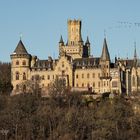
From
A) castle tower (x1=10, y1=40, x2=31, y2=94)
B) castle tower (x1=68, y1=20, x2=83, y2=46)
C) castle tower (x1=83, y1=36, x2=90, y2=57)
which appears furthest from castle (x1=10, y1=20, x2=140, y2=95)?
castle tower (x1=68, y1=20, x2=83, y2=46)

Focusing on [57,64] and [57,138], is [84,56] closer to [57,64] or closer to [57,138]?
[57,64]

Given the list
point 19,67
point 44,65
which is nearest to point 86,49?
point 44,65

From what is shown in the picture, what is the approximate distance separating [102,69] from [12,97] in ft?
46.0

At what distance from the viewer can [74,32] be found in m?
116

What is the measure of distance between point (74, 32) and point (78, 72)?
40.4ft

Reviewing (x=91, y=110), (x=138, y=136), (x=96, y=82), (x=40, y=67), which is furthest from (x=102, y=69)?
(x=138, y=136)

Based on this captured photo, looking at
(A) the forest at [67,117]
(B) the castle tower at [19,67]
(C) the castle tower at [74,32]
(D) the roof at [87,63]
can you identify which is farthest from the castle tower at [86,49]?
(A) the forest at [67,117]

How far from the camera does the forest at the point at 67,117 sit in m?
79.7

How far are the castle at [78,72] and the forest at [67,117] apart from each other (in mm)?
6688

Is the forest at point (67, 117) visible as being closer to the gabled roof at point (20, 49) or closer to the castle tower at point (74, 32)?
the gabled roof at point (20, 49)

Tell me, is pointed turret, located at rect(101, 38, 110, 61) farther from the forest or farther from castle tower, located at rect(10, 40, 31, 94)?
castle tower, located at rect(10, 40, 31, 94)

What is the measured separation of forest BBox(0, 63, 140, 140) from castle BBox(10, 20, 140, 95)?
669cm

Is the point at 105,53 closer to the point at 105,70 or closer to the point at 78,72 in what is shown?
the point at 105,70

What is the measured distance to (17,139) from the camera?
7844cm
